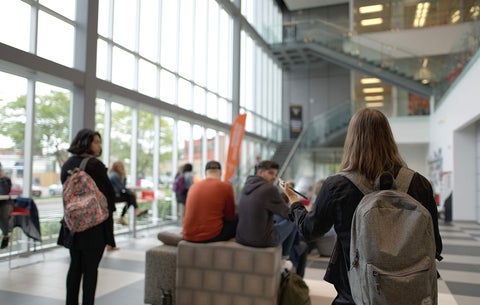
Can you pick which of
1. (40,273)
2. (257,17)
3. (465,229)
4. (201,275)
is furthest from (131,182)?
(257,17)

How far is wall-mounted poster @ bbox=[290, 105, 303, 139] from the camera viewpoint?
18953 mm

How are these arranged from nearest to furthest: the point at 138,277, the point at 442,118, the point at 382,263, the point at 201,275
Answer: the point at 382,263 < the point at 201,275 < the point at 138,277 < the point at 442,118

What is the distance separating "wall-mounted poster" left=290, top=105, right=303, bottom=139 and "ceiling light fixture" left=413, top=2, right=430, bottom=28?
20.7 ft

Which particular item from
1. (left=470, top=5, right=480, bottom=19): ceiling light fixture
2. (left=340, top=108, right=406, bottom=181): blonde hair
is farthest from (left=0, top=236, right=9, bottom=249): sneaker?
(left=470, top=5, right=480, bottom=19): ceiling light fixture

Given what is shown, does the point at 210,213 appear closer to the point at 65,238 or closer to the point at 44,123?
the point at 65,238

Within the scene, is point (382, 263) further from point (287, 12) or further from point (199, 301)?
point (287, 12)

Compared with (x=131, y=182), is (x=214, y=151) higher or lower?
higher

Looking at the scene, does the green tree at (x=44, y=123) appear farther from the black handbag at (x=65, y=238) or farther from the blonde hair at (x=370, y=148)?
the blonde hair at (x=370, y=148)

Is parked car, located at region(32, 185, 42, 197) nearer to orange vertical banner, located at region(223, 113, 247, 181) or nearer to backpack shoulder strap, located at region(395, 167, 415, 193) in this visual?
orange vertical banner, located at region(223, 113, 247, 181)

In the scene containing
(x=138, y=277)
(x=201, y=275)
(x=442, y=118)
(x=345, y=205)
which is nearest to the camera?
(x=345, y=205)

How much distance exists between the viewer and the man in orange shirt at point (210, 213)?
11.4 feet

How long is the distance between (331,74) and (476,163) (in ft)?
33.9

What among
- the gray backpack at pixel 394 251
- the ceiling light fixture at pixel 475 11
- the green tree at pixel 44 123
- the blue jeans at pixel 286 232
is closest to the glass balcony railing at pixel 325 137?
the ceiling light fixture at pixel 475 11

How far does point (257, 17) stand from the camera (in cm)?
1702
